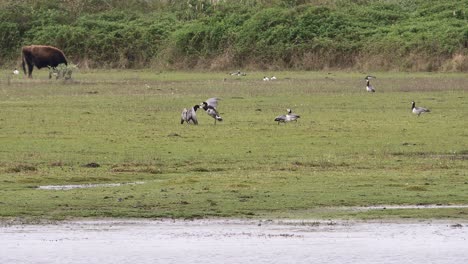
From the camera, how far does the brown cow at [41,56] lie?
49.0m

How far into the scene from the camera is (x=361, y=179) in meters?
16.6

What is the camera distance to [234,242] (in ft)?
40.2

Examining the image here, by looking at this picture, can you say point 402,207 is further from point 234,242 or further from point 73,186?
point 73,186

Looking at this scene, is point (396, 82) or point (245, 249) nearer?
point (245, 249)

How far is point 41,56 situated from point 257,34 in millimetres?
9290

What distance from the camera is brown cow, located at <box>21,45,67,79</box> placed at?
161 feet

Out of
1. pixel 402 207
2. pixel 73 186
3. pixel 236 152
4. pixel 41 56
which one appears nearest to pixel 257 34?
pixel 41 56

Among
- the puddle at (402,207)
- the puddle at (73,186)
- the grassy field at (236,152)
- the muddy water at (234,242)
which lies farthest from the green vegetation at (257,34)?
the muddy water at (234,242)

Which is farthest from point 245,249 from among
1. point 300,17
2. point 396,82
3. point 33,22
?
point 33,22

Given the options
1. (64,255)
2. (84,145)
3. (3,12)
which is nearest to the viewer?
(64,255)

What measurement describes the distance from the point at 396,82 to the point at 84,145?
20650 mm

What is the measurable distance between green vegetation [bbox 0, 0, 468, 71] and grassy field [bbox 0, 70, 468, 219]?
34.3 ft

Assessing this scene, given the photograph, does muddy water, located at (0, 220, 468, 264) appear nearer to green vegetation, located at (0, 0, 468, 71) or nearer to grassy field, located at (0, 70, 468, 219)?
grassy field, located at (0, 70, 468, 219)

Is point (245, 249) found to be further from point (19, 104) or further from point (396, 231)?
point (19, 104)
